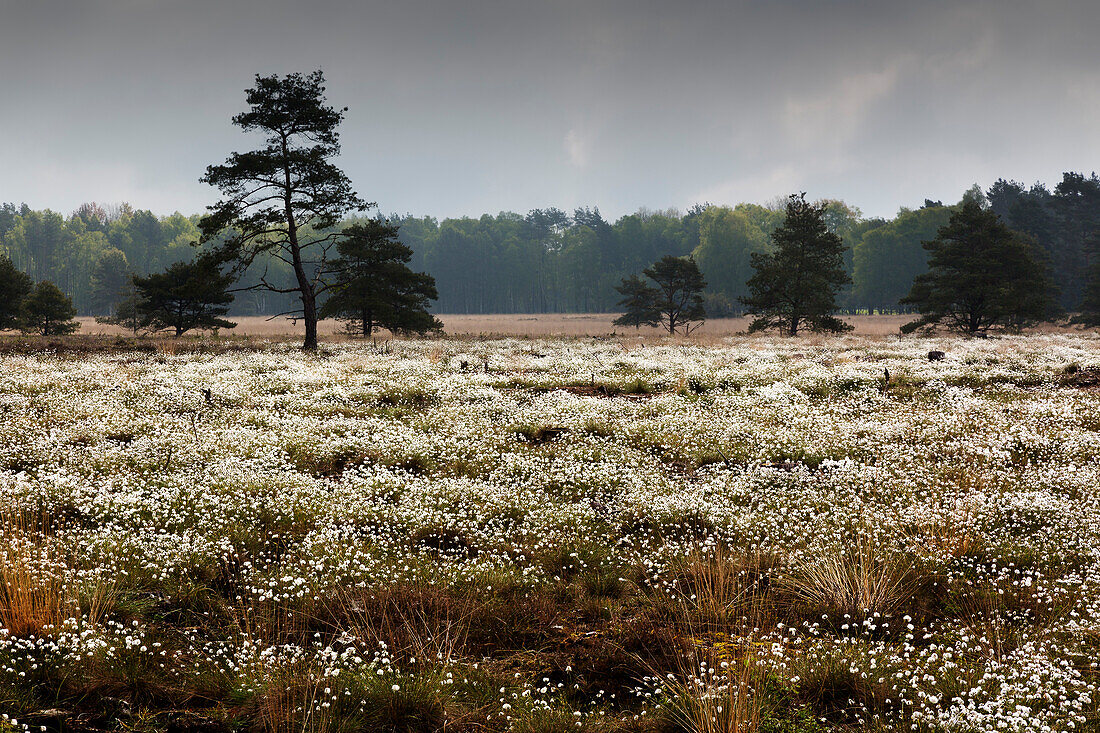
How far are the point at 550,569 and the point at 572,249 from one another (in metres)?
111

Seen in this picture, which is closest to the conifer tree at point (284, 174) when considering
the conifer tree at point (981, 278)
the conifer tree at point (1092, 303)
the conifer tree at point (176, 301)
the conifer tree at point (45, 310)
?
the conifer tree at point (176, 301)

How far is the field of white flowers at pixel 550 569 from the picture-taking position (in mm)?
3363

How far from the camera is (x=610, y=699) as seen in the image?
3662 mm

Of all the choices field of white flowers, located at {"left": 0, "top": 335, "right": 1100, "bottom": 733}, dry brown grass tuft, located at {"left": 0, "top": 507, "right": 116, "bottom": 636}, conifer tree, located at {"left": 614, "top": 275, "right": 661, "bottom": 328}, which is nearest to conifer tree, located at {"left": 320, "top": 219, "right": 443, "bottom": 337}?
conifer tree, located at {"left": 614, "top": 275, "right": 661, "bottom": 328}

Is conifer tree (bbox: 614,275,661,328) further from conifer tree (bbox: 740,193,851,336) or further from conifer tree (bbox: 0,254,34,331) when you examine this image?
conifer tree (bbox: 0,254,34,331)

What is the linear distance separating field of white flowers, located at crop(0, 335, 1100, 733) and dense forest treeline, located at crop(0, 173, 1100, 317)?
68.5 meters

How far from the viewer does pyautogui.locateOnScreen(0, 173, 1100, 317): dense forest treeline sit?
260ft

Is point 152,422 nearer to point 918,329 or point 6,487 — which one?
point 6,487

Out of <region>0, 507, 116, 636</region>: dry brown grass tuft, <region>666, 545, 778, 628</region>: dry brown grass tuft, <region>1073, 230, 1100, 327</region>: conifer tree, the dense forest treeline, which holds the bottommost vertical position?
<region>666, 545, 778, 628</region>: dry brown grass tuft

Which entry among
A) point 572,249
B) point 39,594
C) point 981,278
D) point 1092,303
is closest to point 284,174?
point 39,594

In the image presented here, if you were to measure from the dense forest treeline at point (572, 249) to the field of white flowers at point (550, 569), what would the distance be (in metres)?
68.5

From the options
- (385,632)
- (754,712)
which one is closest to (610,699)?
(754,712)

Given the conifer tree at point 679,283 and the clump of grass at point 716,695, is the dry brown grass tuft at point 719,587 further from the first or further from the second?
the conifer tree at point 679,283

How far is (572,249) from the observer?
113188mm
